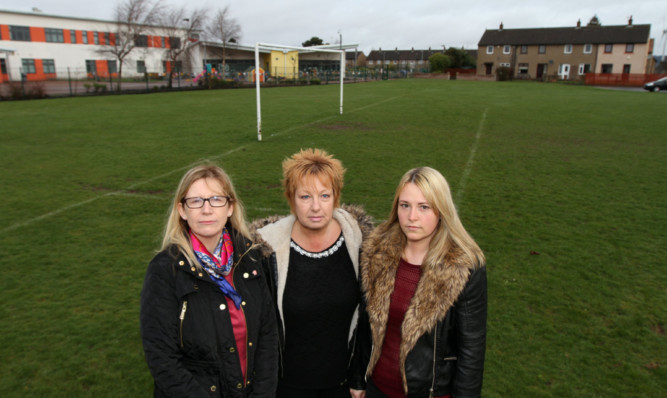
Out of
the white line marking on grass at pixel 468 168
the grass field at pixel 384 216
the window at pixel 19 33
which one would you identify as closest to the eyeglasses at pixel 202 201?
the grass field at pixel 384 216

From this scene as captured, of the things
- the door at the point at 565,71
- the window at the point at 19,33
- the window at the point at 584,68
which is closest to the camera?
the window at the point at 19,33

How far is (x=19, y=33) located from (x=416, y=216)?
Result: 60.0 meters

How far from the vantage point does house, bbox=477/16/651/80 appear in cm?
6278

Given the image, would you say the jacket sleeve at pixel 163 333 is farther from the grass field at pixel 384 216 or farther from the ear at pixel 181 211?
the grass field at pixel 384 216

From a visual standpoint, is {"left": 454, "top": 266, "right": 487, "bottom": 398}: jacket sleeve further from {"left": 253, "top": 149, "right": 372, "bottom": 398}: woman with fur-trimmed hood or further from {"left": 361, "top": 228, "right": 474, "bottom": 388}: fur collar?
{"left": 253, "top": 149, "right": 372, "bottom": 398}: woman with fur-trimmed hood

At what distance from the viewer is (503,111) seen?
2325cm

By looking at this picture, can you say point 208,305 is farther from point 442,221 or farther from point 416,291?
point 442,221

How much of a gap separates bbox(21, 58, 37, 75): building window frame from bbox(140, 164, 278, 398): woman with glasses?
188 feet

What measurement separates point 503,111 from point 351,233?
74.6 feet

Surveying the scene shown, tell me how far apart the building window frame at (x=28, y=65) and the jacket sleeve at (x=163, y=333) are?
57.6 metres

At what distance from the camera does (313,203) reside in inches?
96.3

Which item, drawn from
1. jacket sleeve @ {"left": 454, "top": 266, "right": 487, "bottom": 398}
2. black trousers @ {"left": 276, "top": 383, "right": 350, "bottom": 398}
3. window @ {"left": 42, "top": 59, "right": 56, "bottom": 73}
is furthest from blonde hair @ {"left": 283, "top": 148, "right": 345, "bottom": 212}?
window @ {"left": 42, "top": 59, "right": 56, "bottom": 73}

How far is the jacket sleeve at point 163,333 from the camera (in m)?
→ 2.07

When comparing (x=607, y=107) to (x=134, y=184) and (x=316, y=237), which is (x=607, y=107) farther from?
(x=316, y=237)
